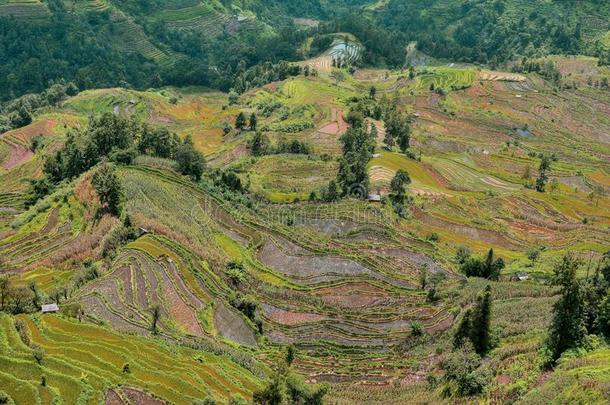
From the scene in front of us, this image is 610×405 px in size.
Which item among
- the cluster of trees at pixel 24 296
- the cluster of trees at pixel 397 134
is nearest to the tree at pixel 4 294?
the cluster of trees at pixel 24 296

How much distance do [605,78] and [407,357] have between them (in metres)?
138

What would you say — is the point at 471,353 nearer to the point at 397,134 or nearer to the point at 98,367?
the point at 98,367

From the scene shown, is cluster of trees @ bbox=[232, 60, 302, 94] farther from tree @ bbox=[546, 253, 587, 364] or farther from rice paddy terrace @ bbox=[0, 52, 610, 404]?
tree @ bbox=[546, 253, 587, 364]

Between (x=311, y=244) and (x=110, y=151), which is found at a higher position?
(x=110, y=151)

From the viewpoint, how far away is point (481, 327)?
4194 cm

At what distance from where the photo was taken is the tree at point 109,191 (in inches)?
2386

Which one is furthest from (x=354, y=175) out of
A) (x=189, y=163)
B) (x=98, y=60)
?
(x=98, y=60)

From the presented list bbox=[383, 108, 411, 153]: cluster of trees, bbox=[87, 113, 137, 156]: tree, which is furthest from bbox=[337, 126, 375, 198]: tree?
bbox=[87, 113, 137, 156]: tree

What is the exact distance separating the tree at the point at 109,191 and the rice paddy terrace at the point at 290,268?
1097 millimetres

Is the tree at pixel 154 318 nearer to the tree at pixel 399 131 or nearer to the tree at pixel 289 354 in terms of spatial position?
the tree at pixel 289 354

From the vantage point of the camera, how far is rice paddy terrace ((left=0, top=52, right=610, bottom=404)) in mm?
38156

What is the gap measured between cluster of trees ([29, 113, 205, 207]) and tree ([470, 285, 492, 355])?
4334 centimetres

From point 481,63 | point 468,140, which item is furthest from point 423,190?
point 481,63

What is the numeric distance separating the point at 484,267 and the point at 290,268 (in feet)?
64.3
